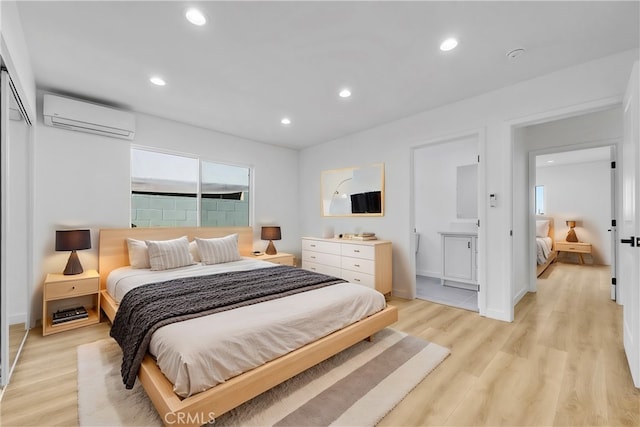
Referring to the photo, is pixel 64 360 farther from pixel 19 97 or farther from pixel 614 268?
pixel 614 268

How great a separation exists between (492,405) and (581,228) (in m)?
7.24

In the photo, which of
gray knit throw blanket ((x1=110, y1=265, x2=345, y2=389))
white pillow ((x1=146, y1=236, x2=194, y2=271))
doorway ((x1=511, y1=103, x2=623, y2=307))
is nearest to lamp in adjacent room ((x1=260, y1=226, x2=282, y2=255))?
white pillow ((x1=146, y1=236, x2=194, y2=271))

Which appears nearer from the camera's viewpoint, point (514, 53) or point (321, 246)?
point (514, 53)

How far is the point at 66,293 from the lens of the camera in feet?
9.16

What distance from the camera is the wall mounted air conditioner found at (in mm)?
2944

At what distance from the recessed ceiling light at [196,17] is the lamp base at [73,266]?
275 centimetres

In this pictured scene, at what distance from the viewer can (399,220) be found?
13.2 ft

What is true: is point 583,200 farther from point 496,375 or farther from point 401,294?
point 496,375

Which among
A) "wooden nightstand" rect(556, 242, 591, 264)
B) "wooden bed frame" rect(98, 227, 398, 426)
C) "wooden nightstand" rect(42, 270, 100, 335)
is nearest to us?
"wooden bed frame" rect(98, 227, 398, 426)

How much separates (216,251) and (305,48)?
8.65 feet

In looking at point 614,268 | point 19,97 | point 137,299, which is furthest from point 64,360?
point 614,268

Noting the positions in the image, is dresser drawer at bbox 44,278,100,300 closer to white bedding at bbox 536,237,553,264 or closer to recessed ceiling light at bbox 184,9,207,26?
recessed ceiling light at bbox 184,9,207,26

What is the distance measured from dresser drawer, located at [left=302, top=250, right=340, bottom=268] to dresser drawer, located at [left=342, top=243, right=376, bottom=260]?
0.21 metres

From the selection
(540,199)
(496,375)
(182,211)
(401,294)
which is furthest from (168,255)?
(540,199)
